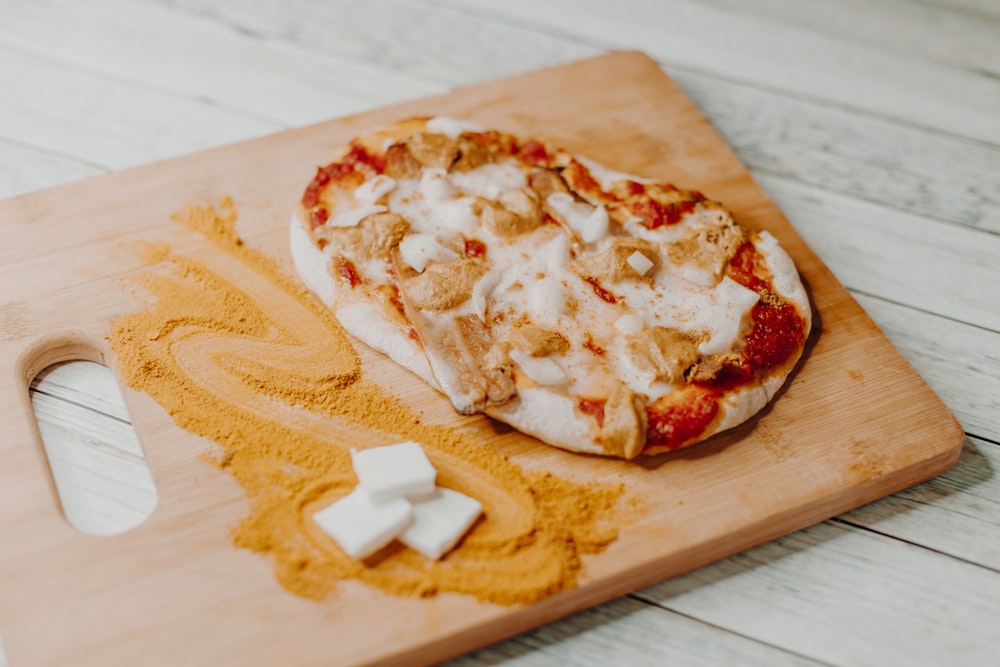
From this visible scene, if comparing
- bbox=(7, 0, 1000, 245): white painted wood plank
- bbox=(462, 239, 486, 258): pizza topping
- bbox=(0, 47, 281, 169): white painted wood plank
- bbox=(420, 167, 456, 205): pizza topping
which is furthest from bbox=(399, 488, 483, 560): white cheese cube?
bbox=(7, 0, 1000, 245): white painted wood plank

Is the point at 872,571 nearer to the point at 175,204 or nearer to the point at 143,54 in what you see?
the point at 175,204

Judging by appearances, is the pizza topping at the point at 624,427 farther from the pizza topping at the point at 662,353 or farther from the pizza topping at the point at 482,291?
the pizza topping at the point at 482,291

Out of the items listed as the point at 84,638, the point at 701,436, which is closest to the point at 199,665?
the point at 84,638

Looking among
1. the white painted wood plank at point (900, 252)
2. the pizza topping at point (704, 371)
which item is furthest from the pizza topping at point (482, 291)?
the white painted wood plank at point (900, 252)

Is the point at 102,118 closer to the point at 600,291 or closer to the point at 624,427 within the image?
the point at 600,291

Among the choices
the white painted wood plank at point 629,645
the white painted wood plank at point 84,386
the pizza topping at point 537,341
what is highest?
the pizza topping at point 537,341

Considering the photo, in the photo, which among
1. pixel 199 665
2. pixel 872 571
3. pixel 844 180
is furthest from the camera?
pixel 844 180

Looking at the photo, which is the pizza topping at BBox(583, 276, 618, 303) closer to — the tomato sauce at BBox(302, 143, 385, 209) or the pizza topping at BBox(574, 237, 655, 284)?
the pizza topping at BBox(574, 237, 655, 284)
